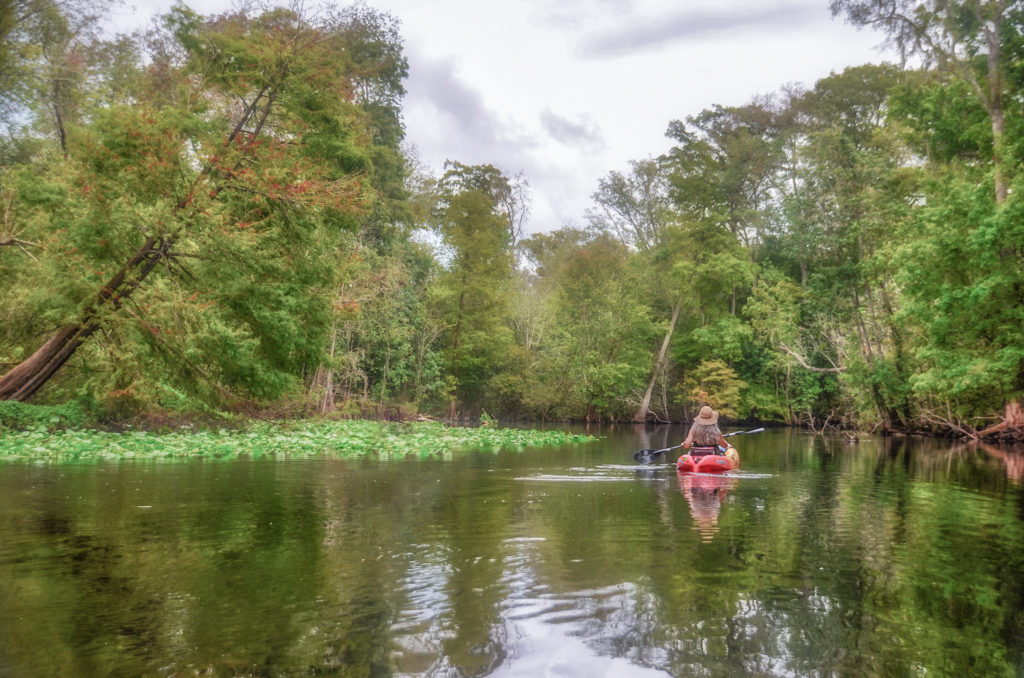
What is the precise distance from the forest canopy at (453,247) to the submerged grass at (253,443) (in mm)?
1073

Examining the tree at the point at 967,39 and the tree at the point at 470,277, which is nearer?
the tree at the point at 967,39

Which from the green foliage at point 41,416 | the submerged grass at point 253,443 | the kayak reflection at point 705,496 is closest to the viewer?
the kayak reflection at point 705,496

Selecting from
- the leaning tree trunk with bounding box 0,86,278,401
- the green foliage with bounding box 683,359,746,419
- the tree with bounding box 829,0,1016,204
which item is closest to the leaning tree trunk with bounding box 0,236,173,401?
the leaning tree trunk with bounding box 0,86,278,401

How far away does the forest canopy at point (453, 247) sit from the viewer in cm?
1501

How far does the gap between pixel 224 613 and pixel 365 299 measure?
25.6 m

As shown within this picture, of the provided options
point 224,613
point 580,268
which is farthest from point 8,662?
point 580,268

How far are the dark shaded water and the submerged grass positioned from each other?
3.98 m

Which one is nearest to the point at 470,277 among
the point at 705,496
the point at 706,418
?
the point at 706,418

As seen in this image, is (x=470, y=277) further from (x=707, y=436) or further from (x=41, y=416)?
(x=707, y=436)

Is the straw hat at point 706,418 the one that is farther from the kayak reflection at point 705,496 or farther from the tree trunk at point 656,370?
the tree trunk at point 656,370

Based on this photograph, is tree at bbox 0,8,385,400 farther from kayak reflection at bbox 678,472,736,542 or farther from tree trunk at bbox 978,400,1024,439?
tree trunk at bbox 978,400,1024,439

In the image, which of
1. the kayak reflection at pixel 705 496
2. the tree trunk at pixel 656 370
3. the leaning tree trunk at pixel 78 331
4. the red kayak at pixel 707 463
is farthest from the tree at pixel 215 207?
the tree trunk at pixel 656 370

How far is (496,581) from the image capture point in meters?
5.45

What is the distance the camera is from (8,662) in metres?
3.63
